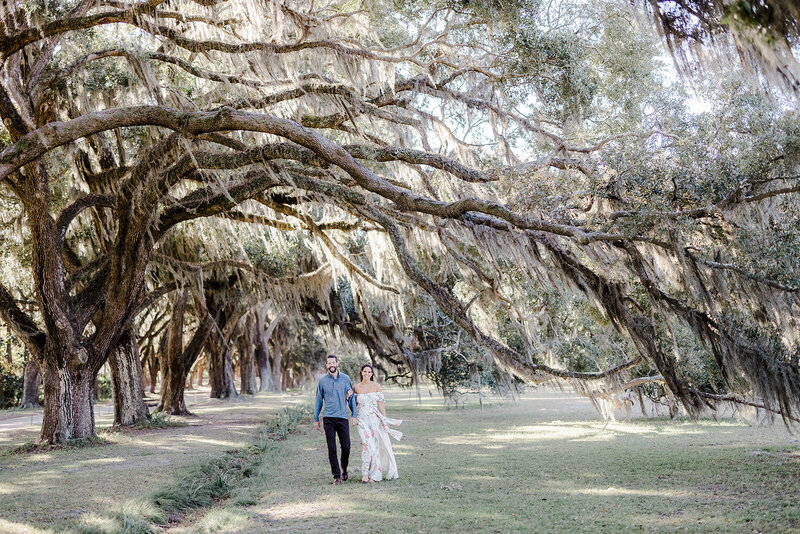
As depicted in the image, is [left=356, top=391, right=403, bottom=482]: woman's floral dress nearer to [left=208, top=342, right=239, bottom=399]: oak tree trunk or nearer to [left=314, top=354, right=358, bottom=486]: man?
[left=314, top=354, right=358, bottom=486]: man

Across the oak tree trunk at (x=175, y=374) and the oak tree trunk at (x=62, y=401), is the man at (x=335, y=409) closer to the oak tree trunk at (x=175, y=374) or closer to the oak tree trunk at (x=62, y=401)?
the oak tree trunk at (x=62, y=401)

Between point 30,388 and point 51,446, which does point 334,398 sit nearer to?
point 51,446

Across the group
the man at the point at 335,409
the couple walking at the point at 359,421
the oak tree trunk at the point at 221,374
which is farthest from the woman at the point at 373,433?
the oak tree trunk at the point at 221,374

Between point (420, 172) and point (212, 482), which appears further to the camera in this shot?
point (420, 172)

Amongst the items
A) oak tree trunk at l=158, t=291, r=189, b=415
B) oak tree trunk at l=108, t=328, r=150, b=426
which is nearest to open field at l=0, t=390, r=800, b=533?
oak tree trunk at l=108, t=328, r=150, b=426

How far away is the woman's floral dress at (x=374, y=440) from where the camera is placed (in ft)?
25.4

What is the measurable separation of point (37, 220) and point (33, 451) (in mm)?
3457

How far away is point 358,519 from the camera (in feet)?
18.6

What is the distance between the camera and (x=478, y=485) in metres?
7.36

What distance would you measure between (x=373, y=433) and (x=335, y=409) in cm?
49

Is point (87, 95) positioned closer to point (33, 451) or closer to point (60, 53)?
point (60, 53)

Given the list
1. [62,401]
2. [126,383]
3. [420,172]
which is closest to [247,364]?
[126,383]

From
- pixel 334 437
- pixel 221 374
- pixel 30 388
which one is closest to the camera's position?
pixel 334 437

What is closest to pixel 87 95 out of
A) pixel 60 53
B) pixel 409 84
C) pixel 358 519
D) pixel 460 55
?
pixel 60 53
